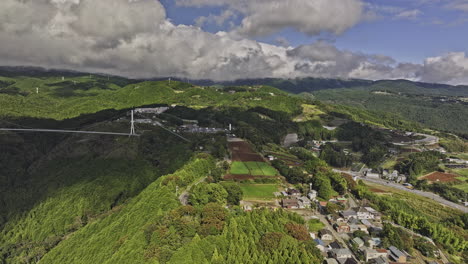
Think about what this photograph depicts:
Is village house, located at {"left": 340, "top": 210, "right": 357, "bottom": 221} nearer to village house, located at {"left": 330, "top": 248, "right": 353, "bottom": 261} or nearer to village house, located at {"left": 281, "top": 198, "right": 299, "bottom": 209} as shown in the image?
village house, located at {"left": 281, "top": 198, "right": 299, "bottom": 209}

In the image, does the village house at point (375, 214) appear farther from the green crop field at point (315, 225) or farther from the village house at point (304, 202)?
the green crop field at point (315, 225)

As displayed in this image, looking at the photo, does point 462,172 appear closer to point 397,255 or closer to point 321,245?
point 397,255

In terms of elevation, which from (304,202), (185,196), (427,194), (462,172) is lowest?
(427,194)

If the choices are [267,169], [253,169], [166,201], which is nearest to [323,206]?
[267,169]

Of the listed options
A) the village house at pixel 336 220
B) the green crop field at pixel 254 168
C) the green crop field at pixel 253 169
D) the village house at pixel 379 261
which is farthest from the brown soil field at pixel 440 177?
the village house at pixel 379 261

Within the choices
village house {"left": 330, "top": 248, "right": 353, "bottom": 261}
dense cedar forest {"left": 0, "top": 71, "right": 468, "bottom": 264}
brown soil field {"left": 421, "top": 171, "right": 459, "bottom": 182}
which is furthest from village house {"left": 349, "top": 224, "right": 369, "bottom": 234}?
brown soil field {"left": 421, "top": 171, "right": 459, "bottom": 182}

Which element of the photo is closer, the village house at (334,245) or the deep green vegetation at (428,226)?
the village house at (334,245)
